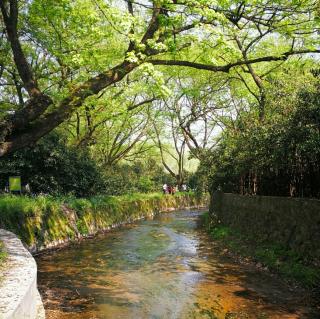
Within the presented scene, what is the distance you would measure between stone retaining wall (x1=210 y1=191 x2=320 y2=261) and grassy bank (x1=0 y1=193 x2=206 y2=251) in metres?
6.73

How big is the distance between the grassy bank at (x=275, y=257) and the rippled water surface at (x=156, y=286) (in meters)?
0.44

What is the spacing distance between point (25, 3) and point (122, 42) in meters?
5.91

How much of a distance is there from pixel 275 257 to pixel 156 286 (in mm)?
3642

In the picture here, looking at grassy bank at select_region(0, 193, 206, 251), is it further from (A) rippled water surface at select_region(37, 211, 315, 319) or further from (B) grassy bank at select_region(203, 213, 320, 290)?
(B) grassy bank at select_region(203, 213, 320, 290)

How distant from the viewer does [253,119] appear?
1541cm

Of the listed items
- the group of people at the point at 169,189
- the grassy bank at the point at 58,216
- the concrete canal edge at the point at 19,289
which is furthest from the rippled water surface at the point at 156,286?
the group of people at the point at 169,189

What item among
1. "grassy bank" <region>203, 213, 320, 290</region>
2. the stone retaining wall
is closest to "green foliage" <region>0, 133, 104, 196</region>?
the stone retaining wall

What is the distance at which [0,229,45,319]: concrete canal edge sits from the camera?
425cm

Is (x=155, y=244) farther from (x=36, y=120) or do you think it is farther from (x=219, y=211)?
(x=36, y=120)

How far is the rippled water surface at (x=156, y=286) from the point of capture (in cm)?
724

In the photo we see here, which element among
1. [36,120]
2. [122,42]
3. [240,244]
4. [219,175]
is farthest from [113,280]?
[122,42]

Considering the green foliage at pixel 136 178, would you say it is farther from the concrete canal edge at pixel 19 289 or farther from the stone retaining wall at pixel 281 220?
the concrete canal edge at pixel 19 289

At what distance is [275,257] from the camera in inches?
416

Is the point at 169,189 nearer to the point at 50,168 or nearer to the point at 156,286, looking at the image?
the point at 50,168
